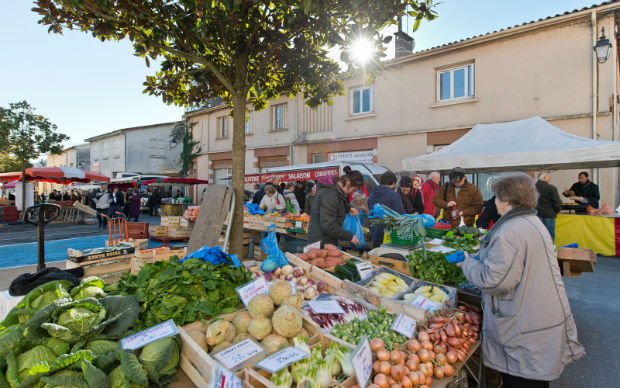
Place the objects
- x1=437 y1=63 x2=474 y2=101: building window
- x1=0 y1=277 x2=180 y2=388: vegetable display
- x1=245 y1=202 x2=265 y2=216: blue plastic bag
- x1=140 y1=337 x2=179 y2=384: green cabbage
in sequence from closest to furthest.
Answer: x1=0 y1=277 x2=180 y2=388: vegetable display
x1=140 y1=337 x2=179 y2=384: green cabbage
x1=245 y1=202 x2=265 y2=216: blue plastic bag
x1=437 y1=63 x2=474 y2=101: building window

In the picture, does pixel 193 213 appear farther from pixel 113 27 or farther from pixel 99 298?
pixel 99 298

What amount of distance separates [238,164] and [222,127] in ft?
57.7

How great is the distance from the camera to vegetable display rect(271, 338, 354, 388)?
6.04ft

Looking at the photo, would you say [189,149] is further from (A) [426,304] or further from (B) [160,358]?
(B) [160,358]

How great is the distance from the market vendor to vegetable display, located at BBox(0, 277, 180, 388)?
10.2 meters

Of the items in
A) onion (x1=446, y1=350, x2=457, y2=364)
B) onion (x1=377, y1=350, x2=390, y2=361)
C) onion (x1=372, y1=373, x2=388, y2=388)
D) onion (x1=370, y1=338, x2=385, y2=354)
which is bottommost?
onion (x1=446, y1=350, x2=457, y2=364)

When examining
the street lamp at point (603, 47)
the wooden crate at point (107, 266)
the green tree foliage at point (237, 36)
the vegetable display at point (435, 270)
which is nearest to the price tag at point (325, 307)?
the vegetable display at point (435, 270)

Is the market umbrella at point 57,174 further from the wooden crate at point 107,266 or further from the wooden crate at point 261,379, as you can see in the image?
the wooden crate at point 261,379

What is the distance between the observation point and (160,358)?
1851 mm

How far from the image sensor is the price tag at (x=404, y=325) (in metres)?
2.37

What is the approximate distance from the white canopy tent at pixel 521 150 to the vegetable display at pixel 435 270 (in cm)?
438

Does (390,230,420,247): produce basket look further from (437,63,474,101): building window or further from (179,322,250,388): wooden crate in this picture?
(437,63,474,101): building window

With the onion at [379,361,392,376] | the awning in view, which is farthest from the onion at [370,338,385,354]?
the awning

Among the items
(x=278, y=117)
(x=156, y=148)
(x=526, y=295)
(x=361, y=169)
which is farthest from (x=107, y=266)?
(x=156, y=148)
